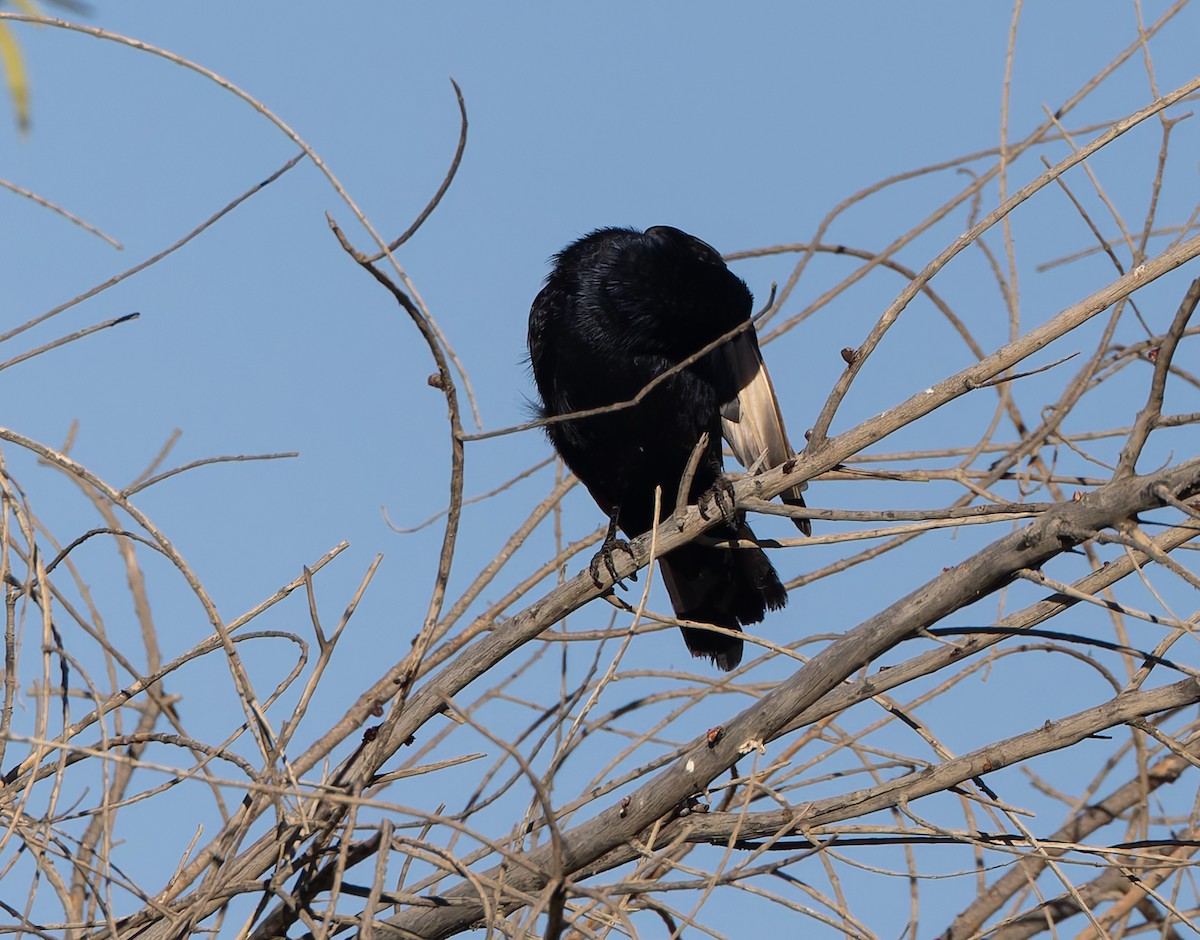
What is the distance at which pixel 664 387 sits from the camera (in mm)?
4383

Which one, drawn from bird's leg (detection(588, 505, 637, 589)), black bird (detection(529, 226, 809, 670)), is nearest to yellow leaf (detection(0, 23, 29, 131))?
bird's leg (detection(588, 505, 637, 589))

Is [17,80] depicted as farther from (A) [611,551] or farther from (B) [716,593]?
(B) [716,593]

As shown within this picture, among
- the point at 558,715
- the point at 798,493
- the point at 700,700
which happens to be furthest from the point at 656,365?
the point at 558,715

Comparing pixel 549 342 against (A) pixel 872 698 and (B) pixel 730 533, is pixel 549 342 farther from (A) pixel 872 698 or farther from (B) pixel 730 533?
(A) pixel 872 698

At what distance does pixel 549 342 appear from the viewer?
15.3ft

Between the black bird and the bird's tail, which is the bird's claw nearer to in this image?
the black bird

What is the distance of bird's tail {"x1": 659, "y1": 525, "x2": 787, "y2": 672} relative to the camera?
4.49 metres

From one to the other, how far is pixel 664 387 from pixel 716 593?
2.48ft

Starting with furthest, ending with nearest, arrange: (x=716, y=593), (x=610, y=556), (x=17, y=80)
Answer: (x=716, y=593) → (x=610, y=556) → (x=17, y=80)

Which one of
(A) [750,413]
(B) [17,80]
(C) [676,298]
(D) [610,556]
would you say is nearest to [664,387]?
(C) [676,298]

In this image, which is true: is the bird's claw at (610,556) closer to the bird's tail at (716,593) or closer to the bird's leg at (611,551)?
the bird's leg at (611,551)

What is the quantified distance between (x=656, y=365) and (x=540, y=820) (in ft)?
6.23

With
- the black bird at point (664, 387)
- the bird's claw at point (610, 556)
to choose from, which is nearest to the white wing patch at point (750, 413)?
the black bird at point (664, 387)

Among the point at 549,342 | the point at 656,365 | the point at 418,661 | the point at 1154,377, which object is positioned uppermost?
the point at 549,342
